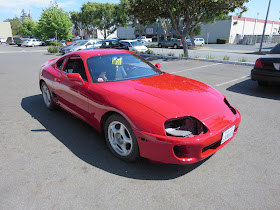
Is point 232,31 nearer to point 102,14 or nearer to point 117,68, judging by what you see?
point 102,14

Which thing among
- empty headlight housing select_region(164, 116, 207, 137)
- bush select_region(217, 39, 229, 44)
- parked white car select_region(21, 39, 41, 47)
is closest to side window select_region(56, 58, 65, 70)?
empty headlight housing select_region(164, 116, 207, 137)

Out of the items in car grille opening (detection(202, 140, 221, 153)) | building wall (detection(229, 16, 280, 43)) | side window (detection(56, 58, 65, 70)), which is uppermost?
building wall (detection(229, 16, 280, 43))

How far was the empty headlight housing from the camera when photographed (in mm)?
2414

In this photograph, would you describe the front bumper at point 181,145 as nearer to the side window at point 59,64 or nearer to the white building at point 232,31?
the side window at point 59,64

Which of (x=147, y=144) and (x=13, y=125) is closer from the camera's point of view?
(x=147, y=144)

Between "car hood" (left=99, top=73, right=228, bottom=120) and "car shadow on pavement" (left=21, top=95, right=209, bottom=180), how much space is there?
784 mm

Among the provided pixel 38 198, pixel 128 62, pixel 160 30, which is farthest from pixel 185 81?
pixel 160 30

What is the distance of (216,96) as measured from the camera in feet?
10.4

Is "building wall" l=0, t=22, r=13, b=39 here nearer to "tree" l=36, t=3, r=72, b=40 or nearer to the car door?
"tree" l=36, t=3, r=72, b=40

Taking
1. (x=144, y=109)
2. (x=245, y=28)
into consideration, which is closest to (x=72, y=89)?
(x=144, y=109)

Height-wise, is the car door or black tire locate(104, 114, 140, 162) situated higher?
the car door

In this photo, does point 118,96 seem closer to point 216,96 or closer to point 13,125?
point 216,96

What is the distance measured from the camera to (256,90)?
6.66 meters

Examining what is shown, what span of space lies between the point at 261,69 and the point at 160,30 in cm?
5441
